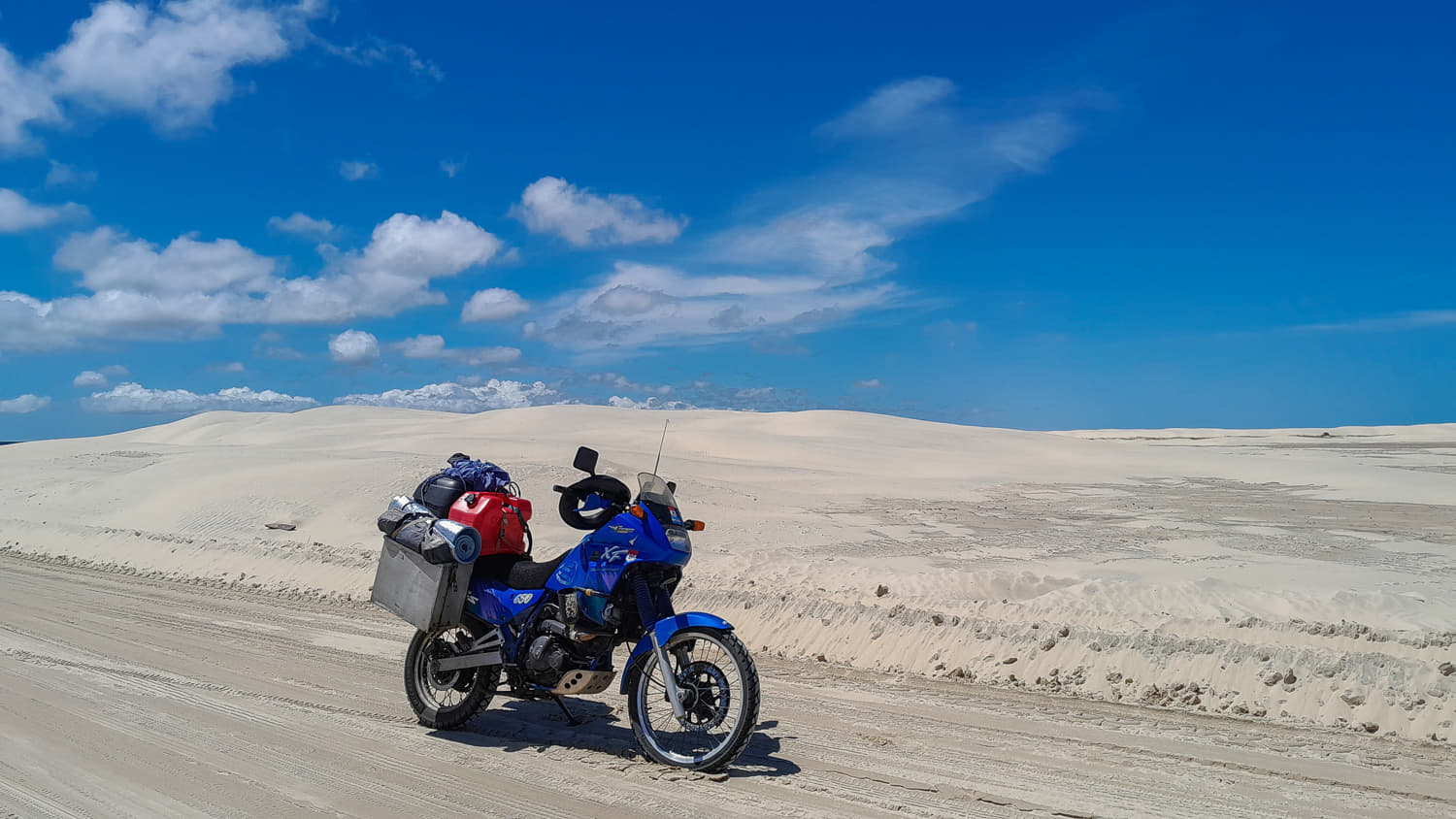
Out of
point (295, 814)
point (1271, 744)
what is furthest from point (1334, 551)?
point (295, 814)

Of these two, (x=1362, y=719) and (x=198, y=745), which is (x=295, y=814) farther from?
(x=1362, y=719)

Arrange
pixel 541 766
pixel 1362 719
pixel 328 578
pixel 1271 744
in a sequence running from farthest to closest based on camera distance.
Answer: pixel 328 578, pixel 1362 719, pixel 1271 744, pixel 541 766

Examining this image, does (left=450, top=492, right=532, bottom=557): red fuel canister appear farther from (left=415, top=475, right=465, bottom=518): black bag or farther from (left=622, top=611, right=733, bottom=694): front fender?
(left=622, top=611, right=733, bottom=694): front fender

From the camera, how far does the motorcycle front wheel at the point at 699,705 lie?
16.1 feet

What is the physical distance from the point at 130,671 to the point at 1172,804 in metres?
7.82

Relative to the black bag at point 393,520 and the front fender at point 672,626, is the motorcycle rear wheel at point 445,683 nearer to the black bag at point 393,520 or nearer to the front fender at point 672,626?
the black bag at point 393,520

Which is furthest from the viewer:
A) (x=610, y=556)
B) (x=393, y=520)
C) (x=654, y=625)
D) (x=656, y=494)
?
(x=393, y=520)

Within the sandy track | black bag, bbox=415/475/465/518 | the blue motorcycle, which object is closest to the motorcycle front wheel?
the blue motorcycle

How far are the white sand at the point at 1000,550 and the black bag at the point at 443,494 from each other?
4030 mm

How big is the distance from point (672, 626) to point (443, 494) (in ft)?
6.83

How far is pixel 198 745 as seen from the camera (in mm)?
5551

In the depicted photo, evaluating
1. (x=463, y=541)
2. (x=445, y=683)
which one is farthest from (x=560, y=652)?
(x=445, y=683)

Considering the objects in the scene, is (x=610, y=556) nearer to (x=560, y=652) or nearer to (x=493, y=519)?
(x=560, y=652)

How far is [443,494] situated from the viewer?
6.25 m
